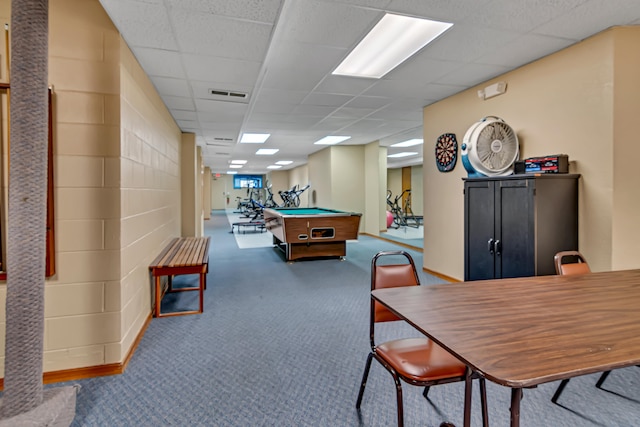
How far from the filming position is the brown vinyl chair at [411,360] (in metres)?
1.50

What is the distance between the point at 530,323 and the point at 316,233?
4906mm

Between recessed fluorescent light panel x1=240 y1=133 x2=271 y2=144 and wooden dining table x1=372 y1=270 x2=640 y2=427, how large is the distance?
247 inches

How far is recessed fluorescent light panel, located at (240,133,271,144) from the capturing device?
7.40 metres

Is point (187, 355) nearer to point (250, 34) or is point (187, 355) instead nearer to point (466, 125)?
point (250, 34)

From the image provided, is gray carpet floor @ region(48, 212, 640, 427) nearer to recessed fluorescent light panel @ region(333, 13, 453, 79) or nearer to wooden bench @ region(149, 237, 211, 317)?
wooden bench @ region(149, 237, 211, 317)

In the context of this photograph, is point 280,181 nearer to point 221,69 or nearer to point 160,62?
point 221,69

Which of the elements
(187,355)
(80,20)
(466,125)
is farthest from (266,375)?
(466,125)

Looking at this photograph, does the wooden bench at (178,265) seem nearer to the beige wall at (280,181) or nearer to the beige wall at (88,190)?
the beige wall at (88,190)

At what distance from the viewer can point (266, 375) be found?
2.39m

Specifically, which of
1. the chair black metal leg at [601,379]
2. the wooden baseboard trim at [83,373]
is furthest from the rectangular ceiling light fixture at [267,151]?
the chair black metal leg at [601,379]

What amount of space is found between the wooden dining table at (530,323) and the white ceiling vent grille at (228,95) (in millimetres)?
3373

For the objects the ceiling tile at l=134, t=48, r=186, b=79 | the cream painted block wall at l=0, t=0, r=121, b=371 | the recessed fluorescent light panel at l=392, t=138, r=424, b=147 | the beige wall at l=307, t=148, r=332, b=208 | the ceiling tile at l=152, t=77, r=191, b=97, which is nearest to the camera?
the cream painted block wall at l=0, t=0, r=121, b=371

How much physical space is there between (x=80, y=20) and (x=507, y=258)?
386 cm

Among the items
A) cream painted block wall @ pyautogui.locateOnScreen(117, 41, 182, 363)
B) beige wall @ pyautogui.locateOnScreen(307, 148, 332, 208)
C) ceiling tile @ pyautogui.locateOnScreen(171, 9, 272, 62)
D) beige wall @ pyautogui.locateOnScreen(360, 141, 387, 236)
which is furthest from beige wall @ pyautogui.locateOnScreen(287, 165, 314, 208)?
ceiling tile @ pyautogui.locateOnScreen(171, 9, 272, 62)
